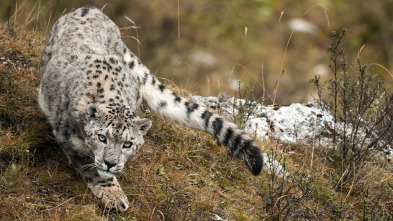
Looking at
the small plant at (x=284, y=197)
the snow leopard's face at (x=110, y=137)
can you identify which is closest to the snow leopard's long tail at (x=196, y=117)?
the small plant at (x=284, y=197)

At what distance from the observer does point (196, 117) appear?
648 cm

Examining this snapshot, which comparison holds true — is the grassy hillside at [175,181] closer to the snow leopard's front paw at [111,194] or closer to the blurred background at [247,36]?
the snow leopard's front paw at [111,194]

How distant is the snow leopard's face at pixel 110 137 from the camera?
5113 mm

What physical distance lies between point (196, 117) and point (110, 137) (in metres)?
1.59

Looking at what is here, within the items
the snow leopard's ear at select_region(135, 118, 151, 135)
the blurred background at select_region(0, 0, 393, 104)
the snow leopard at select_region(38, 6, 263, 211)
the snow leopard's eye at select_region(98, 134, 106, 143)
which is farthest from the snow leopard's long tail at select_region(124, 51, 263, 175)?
the blurred background at select_region(0, 0, 393, 104)

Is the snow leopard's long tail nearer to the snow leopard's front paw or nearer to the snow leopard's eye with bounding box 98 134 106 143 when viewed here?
the snow leopard's front paw

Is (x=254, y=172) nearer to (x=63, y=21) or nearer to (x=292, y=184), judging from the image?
(x=292, y=184)

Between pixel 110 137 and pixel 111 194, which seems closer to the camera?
pixel 110 137

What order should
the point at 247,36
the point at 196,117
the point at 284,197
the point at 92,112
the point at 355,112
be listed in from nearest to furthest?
the point at 92,112 → the point at 284,197 → the point at 196,117 → the point at 355,112 → the point at 247,36

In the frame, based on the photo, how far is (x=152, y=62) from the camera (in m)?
11.3

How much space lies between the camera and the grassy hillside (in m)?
5.26

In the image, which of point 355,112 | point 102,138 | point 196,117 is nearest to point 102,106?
point 102,138

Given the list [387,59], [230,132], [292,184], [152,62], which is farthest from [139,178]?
[387,59]

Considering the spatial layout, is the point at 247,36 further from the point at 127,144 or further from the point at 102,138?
the point at 102,138
